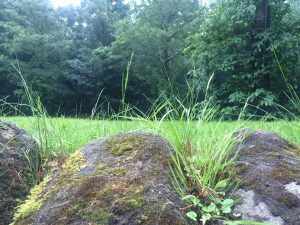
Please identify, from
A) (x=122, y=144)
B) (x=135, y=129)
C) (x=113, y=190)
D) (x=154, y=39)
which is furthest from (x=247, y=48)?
(x=113, y=190)

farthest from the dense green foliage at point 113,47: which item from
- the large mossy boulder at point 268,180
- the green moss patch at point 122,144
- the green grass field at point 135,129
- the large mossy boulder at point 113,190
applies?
the large mossy boulder at point 113,190

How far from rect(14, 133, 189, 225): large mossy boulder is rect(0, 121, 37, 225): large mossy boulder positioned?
0.21 meters

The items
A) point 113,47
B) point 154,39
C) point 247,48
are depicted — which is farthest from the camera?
point 113,47

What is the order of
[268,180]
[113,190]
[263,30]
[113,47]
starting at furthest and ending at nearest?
[113,47], [263,30], [268,180], [113,190]

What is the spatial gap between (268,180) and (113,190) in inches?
29.1

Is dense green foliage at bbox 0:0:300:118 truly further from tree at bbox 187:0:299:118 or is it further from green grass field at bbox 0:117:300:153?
green grass field at bbox 0:117:300:153

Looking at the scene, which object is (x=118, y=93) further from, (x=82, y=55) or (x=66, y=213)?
(x=66, y=213)

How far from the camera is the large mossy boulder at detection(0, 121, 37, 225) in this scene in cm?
176

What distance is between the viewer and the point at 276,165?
64.7 inches

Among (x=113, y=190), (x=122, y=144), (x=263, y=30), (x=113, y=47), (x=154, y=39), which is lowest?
(x=113, y=190)

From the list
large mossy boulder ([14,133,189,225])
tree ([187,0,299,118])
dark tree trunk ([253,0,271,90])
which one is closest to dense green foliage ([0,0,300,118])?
tree ([187,0,299,118])

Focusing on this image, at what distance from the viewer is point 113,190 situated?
1.42 metres

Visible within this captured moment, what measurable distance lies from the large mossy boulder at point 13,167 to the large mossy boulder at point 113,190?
206 mm

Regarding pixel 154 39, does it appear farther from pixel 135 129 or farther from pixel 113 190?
pixel 113 190
